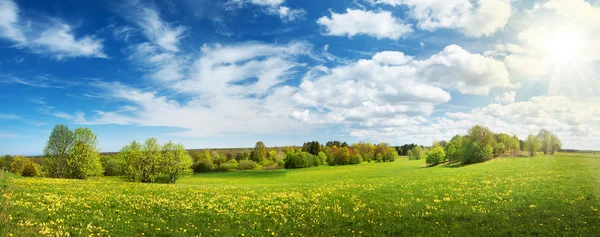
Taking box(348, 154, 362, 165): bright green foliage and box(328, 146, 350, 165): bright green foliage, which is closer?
box(328, 146, 350, 165): bright green foliage

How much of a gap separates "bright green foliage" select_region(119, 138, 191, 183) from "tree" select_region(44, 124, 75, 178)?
45.3ft

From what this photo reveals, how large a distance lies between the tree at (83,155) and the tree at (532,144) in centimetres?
11567

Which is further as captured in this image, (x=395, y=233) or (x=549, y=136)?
(x=549, y=136)

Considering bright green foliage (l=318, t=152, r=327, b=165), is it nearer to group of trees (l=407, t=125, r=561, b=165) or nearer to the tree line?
the tree line

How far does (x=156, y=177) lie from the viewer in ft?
206

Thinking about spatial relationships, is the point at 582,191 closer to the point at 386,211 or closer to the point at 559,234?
the point at 559,234

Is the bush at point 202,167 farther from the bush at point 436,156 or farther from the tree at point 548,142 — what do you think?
the tree at point 548,142

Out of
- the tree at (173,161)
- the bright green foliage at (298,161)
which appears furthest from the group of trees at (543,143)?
the tree at (173,161)

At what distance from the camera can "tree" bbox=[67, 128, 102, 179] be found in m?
64.2

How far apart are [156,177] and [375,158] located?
131958 millimetres

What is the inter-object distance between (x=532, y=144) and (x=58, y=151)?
123 meters

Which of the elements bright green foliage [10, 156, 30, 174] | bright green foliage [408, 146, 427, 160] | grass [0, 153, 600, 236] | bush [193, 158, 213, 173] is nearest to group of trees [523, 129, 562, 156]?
bright green foliage [408, 146, 427, 160]

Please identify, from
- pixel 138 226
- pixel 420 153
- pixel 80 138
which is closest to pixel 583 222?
pixel 138 226

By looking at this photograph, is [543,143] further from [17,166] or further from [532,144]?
[17,166]
